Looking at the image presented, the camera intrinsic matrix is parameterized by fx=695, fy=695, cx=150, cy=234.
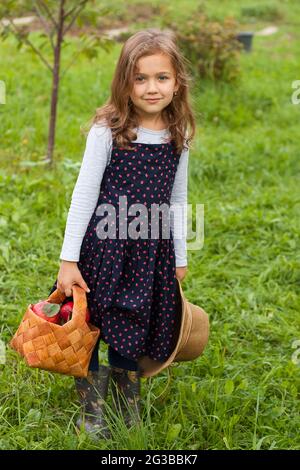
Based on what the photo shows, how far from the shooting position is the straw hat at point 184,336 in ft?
7.45

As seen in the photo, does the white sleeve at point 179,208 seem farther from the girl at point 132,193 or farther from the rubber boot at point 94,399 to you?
the rubber boot at point 94,399

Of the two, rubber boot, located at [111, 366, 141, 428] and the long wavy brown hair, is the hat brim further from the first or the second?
the long wavy brown hair

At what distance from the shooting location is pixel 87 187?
2.15m

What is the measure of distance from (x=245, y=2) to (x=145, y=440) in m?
10.3

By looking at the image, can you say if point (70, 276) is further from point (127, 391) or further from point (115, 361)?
point (127, 391)

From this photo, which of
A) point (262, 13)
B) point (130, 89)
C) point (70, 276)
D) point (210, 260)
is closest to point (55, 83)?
point (210, 260)

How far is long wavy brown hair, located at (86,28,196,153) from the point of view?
2.11m

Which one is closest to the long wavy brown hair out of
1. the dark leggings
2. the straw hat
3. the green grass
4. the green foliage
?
the green grass

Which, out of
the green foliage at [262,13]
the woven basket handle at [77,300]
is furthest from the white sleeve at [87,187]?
the green foliage at [262,13]

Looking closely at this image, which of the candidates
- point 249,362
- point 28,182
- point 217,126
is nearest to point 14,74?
Result: point 217,126

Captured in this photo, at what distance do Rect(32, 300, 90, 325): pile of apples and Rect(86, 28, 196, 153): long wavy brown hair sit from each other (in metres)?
0.54

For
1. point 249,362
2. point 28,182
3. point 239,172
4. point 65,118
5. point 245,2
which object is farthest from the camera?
point 245,2

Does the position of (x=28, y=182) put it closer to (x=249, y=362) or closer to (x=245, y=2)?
(x=249, y=362)
